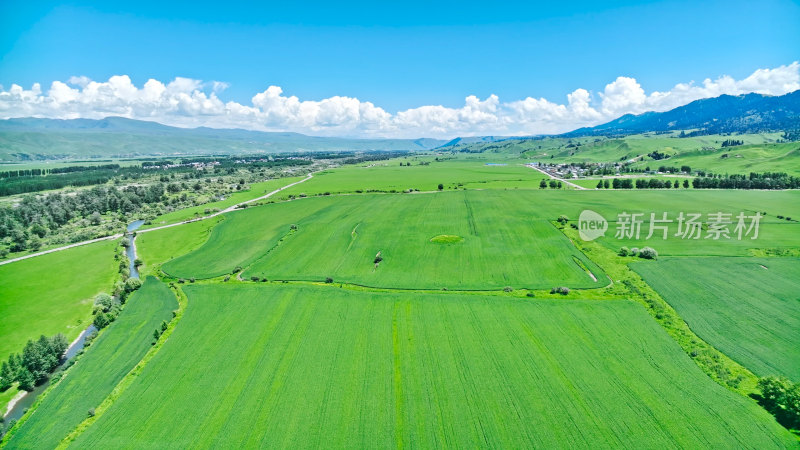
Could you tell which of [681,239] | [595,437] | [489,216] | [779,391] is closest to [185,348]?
[595,437]

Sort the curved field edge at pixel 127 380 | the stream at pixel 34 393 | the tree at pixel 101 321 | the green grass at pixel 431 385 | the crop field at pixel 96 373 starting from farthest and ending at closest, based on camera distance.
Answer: the tree at pixel 101 321 < the stream at pixel 34 393 < the crop field at pixel 96 373 < the curved field edge at pixel 127 380 < the green grass at pixel 431 385

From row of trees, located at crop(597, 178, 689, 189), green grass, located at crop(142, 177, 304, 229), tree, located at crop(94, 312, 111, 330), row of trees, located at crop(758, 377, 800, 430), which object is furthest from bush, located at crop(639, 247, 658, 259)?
green grass, located at crop(142, 177, 304, 229)

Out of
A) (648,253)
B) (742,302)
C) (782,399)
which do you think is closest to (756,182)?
(648,253)

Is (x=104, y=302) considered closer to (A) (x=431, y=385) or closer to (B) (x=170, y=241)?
(B) (x=170, y=241)

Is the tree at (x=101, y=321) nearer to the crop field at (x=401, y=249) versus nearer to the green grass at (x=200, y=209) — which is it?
the crop field at (x=401, y=249)

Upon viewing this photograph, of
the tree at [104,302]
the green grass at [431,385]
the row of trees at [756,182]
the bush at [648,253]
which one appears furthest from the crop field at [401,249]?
the row of trees at [756,182]

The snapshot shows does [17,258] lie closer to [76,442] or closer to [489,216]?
[76,442]

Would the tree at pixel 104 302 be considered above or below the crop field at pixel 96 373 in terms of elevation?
above
